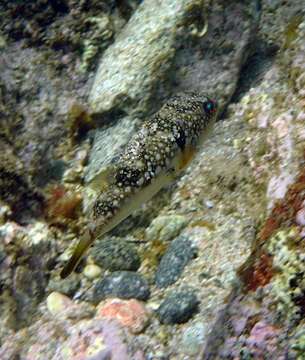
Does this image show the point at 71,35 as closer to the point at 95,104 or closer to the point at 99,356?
the point at 95,104

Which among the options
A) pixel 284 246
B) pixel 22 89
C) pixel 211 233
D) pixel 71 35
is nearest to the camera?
pixel 284 246

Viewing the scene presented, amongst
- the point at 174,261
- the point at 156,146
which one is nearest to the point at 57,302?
the point at 174,261

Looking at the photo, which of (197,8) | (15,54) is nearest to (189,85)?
(197,8)

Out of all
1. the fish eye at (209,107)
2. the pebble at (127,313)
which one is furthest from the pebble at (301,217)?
the pebble at (127,313)

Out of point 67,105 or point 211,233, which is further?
point 67,105

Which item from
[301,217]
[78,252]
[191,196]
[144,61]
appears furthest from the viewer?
[144,61]

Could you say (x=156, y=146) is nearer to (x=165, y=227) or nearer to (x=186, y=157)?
(x=186, y=157)

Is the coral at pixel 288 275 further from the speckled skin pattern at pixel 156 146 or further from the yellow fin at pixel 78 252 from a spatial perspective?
the yellow fin at pixel 78 252
